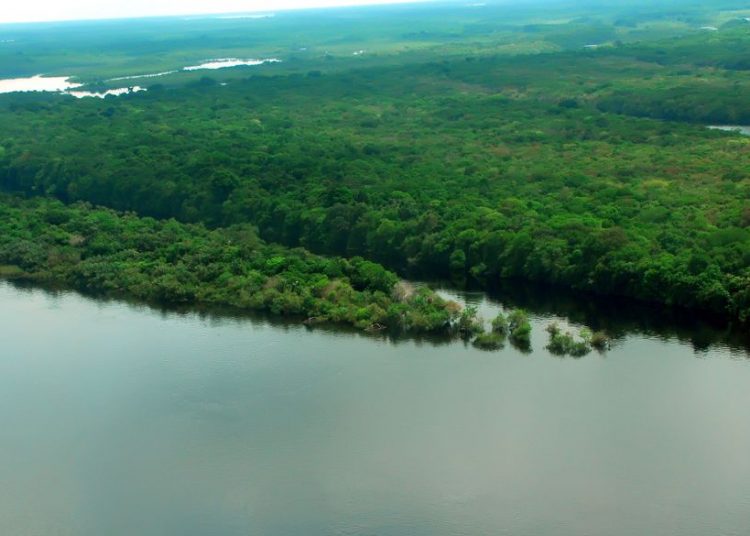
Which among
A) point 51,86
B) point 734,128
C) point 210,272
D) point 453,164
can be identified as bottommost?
point 734,128

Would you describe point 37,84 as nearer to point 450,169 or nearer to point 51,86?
point 51,86

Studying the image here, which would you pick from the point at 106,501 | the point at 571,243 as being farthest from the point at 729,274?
the point at 106,501

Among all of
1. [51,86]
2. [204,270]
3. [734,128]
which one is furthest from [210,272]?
[51,86]

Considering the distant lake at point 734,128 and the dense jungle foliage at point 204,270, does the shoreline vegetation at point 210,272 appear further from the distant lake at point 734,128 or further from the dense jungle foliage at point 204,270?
the distant lake at point 734,128

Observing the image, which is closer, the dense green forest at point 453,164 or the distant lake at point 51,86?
the dense green forest at point 453,164

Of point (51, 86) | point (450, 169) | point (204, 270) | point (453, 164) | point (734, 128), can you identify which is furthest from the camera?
point (51, 86)

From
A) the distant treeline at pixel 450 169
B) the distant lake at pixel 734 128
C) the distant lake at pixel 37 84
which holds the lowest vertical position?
the distant lake at pixel 734 128

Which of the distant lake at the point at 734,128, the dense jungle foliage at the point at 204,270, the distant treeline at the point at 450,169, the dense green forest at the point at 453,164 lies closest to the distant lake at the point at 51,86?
the dense green forest at the point at 453,164

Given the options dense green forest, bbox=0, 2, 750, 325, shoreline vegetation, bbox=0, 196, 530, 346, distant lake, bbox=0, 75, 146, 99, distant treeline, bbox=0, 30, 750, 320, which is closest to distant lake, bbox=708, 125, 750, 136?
dense green forest, bbox=0, 2, 750, 325
